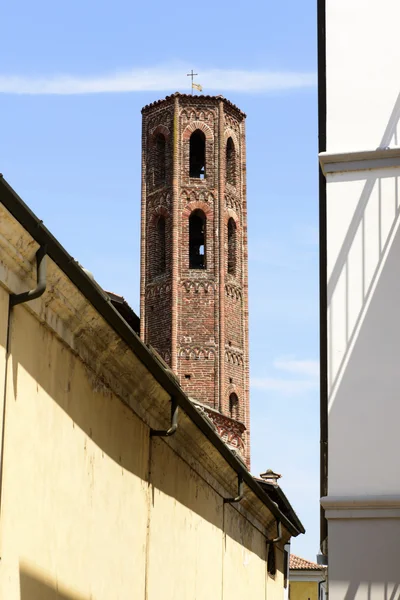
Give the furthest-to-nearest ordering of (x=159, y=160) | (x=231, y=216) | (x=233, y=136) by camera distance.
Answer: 1. (x=233, y=136)
2. (x=159, y=160)
3. (x=231, y=216)

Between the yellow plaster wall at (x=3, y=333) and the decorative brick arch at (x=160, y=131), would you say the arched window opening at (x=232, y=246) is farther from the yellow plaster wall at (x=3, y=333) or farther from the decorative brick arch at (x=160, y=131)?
the yellow plaster wall at (x=3, y=333)

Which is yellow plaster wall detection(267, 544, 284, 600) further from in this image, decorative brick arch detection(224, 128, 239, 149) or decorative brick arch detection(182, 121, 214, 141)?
decorative brick arch detection(224, 128, 239, 149)

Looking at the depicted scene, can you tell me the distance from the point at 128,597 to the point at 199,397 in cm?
3905

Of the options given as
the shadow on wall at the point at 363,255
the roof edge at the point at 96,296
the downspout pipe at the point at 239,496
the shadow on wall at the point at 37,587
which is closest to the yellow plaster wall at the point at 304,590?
the downspout pipe at the point at 239,496

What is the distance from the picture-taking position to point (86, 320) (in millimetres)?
8719

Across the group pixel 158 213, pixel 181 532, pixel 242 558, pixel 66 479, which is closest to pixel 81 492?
pixel 66 479

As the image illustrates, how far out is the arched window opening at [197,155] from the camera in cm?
5266

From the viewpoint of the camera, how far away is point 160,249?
5162cm

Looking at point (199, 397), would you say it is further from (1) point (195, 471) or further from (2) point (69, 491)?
(2) point (69, 491)

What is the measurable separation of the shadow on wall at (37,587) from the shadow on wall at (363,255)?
85.8 inches

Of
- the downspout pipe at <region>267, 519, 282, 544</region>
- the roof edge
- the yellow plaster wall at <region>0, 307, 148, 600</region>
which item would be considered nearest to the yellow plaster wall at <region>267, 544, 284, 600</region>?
the downspout pipe at <region>267, 519, 282, 544</region>

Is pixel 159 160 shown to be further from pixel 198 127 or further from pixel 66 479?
pixel 66 479

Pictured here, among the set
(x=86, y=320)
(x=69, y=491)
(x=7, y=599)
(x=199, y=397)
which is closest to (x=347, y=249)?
(x=86, y=320)

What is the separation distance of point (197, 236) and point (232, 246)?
1.53 m
